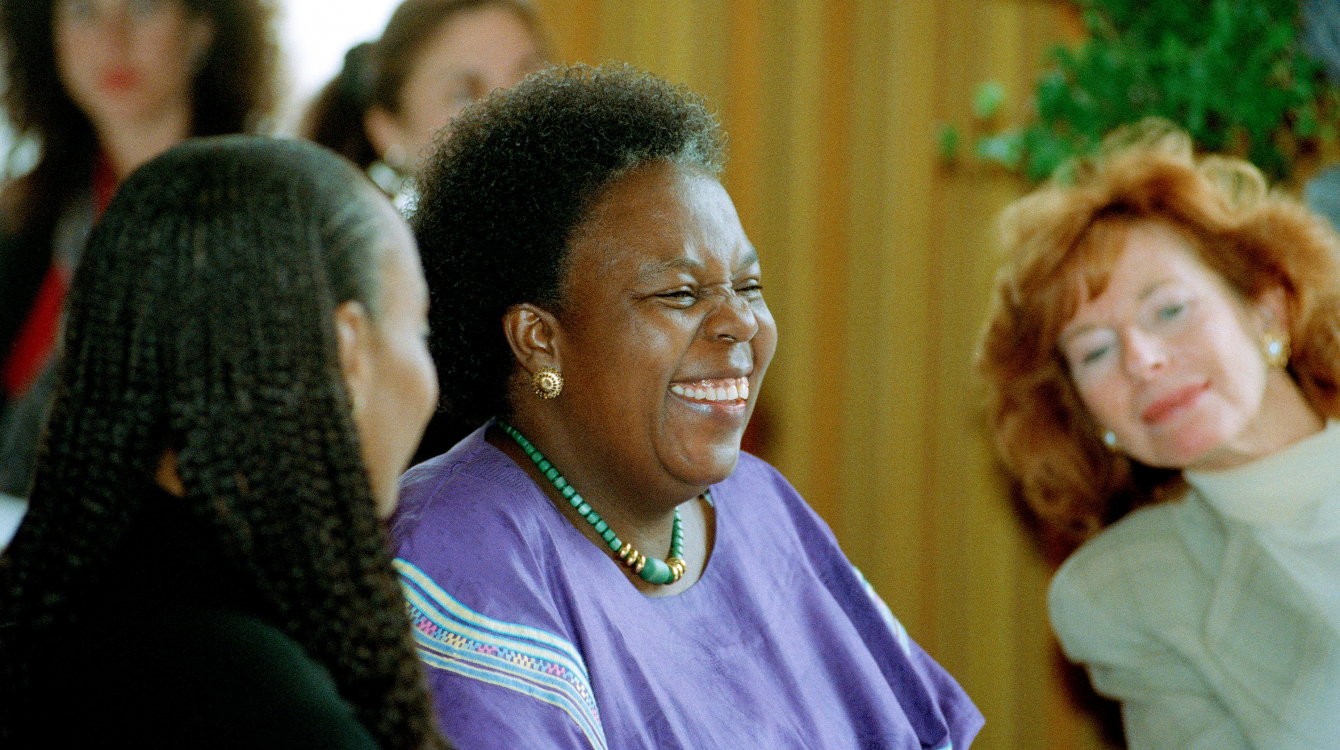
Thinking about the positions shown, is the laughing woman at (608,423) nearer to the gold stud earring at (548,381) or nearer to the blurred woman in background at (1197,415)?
the gold stud earring at (548,381)

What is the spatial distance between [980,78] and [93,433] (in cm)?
284

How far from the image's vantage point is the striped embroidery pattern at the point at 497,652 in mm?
1235

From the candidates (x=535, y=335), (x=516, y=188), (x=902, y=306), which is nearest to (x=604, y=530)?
(x=535, y=335)

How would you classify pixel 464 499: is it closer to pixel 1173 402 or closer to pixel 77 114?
pixel 77 114

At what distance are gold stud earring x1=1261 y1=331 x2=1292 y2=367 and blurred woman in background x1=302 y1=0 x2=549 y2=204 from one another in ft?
5.04

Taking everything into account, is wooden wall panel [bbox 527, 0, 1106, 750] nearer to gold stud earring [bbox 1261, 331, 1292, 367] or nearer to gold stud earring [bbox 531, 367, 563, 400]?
gold stud earring [bbox 1261, 331, 1292, 367]

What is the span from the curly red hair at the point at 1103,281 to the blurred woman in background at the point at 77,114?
1549 millimetres

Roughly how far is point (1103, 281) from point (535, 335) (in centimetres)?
125

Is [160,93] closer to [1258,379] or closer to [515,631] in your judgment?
[515,631]

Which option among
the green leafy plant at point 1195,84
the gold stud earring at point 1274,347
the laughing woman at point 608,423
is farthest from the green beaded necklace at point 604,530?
the green leafy plant at point 1195,84

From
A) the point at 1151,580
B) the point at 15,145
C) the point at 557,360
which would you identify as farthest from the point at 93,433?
the point at 1151,580

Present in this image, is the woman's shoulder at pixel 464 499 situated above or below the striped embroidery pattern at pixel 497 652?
above

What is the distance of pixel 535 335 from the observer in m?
1.48

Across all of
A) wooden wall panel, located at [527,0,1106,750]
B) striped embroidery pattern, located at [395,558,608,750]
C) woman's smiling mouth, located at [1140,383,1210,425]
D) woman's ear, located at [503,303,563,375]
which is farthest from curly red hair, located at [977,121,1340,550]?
striped embroidery pattern, located at [395,558,608,750]
